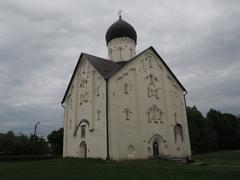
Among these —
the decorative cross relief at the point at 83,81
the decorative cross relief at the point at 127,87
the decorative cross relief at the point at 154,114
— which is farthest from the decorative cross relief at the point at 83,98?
the decorative cross relief at the point at 154,114

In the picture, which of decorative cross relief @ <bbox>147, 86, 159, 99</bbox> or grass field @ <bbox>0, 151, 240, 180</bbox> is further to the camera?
decorative cross relief @ <bbox>147, 86, 159, 99</bbox>

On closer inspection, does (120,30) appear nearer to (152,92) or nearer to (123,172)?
Answer: (152,92)

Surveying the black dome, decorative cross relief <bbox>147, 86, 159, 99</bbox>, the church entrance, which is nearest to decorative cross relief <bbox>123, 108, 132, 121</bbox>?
decorative cross relief <bbox>147, 86, 159, 99</bbox>

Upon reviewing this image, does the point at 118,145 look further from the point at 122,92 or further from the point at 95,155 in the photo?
the point at 122,92

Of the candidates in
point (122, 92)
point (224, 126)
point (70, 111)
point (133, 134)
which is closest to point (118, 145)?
point (133, 134)

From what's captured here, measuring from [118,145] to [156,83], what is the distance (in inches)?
354

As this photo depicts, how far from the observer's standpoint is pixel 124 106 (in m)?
24.1

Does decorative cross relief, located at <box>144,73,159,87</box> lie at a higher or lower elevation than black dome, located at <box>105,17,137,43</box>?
lower

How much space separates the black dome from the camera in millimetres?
30281

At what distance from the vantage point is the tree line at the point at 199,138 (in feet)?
169

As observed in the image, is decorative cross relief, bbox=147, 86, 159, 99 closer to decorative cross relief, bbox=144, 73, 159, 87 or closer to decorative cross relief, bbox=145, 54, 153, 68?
decorative cross relief, bbox=144, 73, 159, 87

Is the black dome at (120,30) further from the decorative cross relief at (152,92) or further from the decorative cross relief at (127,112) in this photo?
the decorative cross relief at (127,112)

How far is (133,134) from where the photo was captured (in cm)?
2366

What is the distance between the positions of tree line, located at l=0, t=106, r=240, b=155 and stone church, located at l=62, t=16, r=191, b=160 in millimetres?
25224
